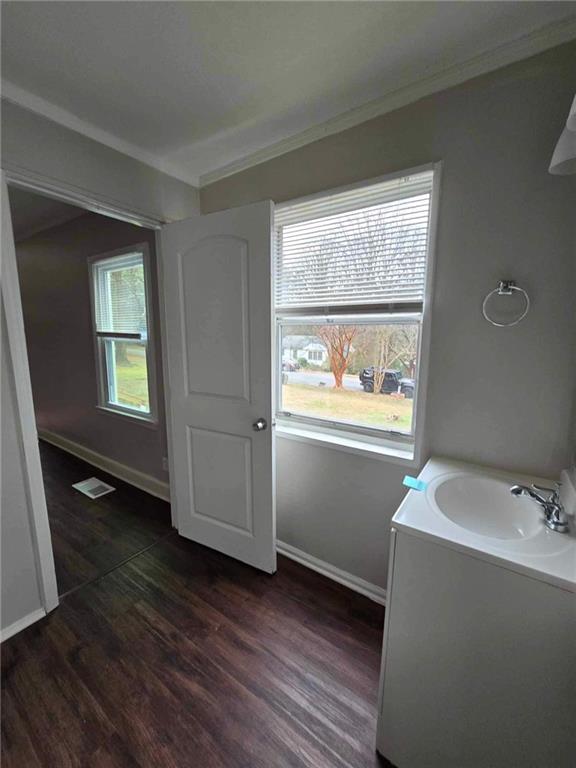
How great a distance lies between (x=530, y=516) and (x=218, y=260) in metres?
1.78

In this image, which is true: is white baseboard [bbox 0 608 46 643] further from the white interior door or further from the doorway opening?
the white interior door

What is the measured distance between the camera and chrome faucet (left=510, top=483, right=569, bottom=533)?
944mm

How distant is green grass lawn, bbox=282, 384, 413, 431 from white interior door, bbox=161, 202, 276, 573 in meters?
0.34

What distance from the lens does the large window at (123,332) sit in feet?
8.57

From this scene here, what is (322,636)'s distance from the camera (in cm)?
147

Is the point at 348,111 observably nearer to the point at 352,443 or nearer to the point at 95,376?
the point at 352,443

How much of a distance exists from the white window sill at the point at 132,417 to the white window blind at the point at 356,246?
5.10ft

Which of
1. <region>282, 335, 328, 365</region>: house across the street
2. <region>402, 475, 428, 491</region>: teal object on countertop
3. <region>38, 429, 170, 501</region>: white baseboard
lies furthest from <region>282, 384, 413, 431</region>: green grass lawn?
Result: <region>38, 429, 170, 501</region>: white baseboard

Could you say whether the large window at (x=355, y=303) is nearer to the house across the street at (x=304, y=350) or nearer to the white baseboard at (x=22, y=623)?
the house across the street at (x=304, y=350)

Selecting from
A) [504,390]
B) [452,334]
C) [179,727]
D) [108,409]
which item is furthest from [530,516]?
[108,409]

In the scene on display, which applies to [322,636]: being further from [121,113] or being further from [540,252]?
[121,113]

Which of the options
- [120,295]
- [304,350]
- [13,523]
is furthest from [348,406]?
[120,295]

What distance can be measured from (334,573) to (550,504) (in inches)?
47.3

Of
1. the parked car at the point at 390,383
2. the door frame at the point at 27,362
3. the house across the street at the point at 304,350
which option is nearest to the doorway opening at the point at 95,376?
the door frame at the point at 27,362
